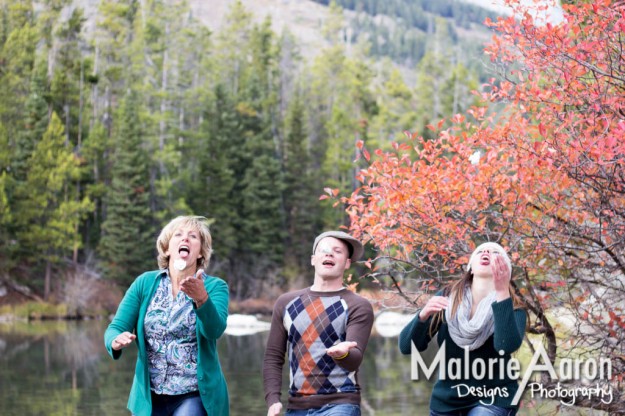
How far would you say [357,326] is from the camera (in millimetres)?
4906

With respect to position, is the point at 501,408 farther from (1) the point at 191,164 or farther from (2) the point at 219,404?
(1) the point at 191,164

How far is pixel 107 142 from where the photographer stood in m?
49.3

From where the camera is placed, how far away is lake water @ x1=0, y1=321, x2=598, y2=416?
50.2ft

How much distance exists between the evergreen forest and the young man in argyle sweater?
111ft

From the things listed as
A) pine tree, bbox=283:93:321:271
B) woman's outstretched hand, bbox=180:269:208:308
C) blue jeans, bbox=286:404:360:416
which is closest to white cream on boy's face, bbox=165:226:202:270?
woman's outstretched hand, bbox=180:269:208:308

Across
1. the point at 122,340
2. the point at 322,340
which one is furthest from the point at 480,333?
the point at 122,340

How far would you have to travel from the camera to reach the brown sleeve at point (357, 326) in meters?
4.82

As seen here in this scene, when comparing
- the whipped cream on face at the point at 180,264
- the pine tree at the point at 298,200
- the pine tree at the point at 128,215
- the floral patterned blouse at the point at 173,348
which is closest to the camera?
the floral patterned blouse at the point at 173,348

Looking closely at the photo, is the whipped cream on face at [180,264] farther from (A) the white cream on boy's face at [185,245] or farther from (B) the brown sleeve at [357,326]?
(B) the brown sleeve at [357,326]

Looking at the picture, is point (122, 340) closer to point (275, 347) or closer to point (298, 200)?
point (275, 347)

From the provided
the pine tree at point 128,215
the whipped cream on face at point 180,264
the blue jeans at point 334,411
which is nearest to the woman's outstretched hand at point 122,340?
the whipped cream on face at point 180,264

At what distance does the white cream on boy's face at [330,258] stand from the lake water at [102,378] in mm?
8961

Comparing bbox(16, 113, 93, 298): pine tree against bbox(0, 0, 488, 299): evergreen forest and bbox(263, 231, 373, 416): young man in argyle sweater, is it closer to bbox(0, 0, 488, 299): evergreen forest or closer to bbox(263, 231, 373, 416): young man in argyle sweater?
bbox(0, 0, 488, 299): evergreen forest

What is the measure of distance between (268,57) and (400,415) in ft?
177
